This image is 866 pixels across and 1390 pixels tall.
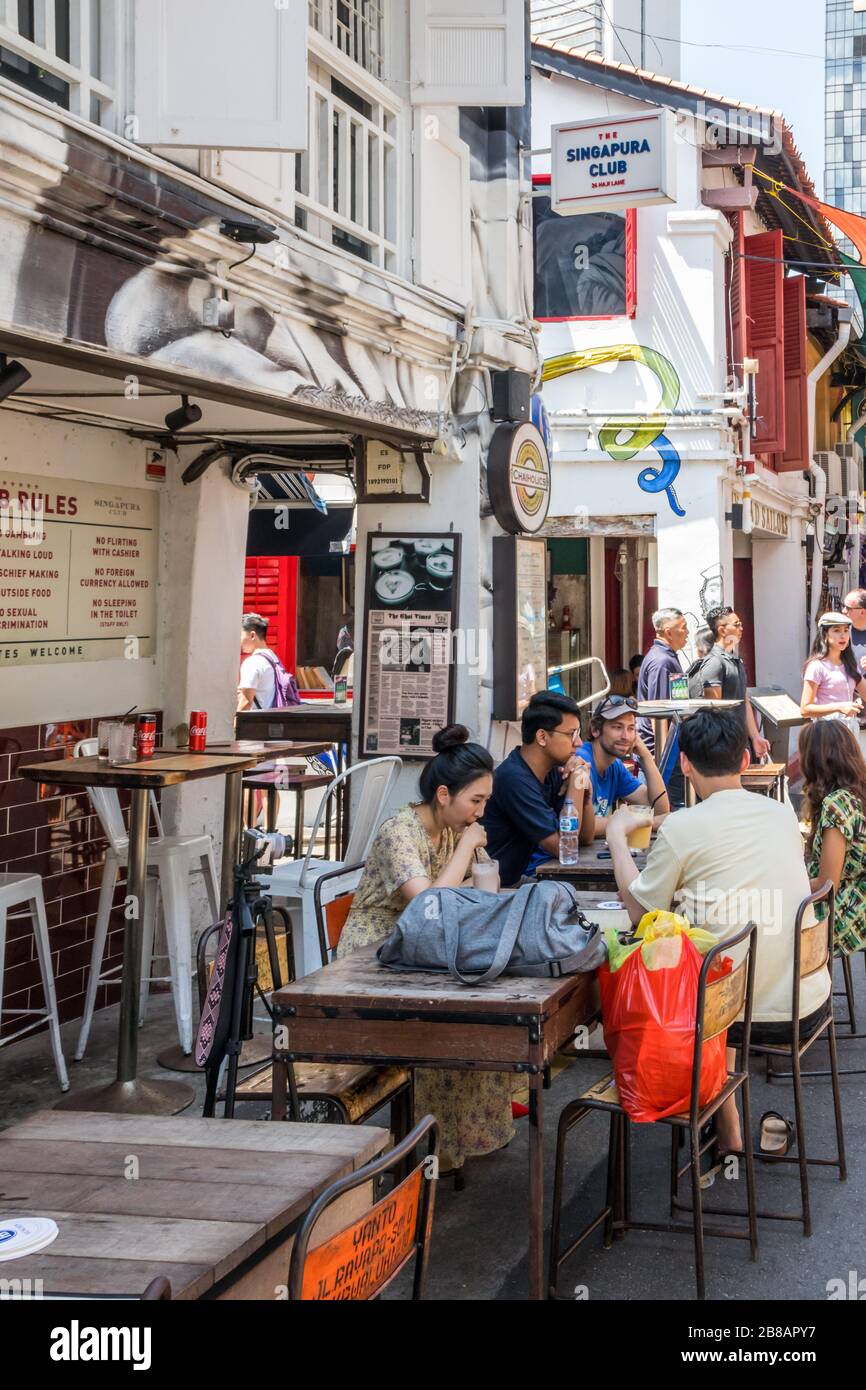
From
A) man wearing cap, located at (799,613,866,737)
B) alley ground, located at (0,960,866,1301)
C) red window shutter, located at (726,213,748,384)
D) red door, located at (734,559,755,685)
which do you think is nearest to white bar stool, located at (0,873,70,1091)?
alley ground, located at (0,960,866,1301)

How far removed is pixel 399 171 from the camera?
734 cm

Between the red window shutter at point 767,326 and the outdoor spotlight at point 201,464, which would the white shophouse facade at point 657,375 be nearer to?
the red window shutter at point 767,326

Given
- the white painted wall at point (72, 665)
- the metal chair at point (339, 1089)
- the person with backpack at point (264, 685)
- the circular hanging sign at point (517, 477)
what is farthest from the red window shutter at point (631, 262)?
the metal chair at point (339, 1089)

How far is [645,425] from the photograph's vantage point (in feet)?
49.7

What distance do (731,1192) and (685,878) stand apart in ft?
3.88

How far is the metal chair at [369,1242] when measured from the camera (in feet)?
7.04

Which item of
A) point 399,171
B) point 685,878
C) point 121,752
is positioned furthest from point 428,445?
point 685,878

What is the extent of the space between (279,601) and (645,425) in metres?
5.04

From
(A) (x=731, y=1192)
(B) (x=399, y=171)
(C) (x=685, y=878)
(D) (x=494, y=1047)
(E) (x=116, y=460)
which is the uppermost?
(B) (x=399, y=171)

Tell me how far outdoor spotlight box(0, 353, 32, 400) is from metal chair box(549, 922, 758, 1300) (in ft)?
9.67

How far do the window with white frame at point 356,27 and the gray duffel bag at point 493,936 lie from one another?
15.4ft

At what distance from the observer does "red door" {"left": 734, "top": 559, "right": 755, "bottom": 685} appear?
2060 cm

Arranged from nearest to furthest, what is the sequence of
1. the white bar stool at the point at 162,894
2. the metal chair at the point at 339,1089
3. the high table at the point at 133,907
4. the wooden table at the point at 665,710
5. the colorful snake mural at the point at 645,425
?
the metal chair at the point at 339,1089
the high table at the point at 133,907
the white bar stool at the point at 162,894
the wooden table at the point at 665,710
the colorful snake mural at the point at 645,425

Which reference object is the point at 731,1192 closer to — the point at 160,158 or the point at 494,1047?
the point at 494,1047
